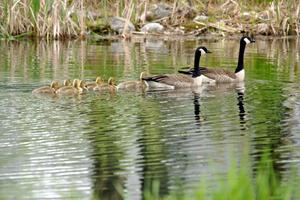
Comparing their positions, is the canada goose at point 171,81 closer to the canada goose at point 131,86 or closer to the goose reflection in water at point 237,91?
the canada goose at point 131,86

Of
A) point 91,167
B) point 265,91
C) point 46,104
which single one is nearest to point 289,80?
point 265,91

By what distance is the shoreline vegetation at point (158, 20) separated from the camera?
97.9 feet

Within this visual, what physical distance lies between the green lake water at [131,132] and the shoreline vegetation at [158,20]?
736 centimetres

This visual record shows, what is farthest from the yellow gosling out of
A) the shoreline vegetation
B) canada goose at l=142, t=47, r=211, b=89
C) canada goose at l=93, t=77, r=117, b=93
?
the shoreline vegetation

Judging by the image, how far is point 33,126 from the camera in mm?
13227

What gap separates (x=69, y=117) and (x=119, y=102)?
1924mm

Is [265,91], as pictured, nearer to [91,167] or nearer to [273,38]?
[91,167]

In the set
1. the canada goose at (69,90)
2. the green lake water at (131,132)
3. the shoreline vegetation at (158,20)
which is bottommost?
the green lake water at (131,132)

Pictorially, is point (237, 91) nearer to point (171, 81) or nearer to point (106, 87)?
point (171, 81)

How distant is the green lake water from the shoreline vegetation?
7.36 metres

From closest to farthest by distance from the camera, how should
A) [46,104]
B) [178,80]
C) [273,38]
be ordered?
[46,104] < [178,80] < [273,38]

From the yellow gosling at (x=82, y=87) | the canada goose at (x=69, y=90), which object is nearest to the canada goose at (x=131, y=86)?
the yellow gosling at (x=82, y=87)

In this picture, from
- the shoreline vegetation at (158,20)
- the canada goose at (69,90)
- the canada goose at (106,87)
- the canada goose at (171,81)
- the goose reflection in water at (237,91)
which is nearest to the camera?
the goose reflection in water at (237,91)

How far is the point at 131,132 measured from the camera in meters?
12.8
